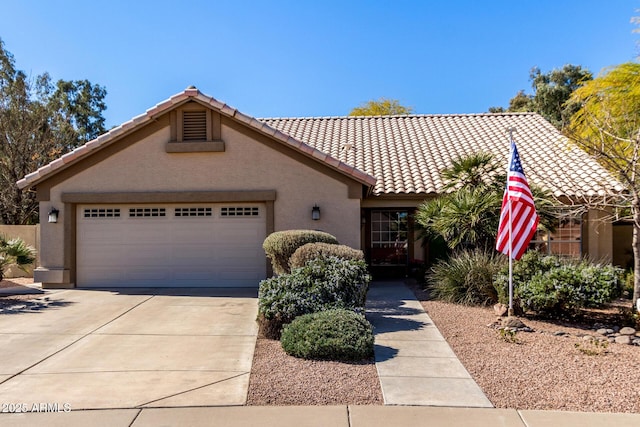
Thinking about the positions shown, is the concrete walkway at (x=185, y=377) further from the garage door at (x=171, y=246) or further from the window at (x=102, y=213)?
the window at (x=102, y=213)

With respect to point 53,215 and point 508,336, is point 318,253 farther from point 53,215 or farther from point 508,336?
point 53,215

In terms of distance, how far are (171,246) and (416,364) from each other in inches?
347

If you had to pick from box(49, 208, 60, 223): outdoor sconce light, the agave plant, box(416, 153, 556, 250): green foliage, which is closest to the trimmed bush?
box(416, 153, 556, 250): green foliage

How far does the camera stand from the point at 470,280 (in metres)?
10.9

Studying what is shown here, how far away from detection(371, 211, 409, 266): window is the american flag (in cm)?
632

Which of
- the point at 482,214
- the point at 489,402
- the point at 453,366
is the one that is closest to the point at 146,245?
the point at 482,214

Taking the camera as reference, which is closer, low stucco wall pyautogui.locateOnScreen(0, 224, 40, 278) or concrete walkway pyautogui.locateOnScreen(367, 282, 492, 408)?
concrete walkway pyautogui.locateOnScreen(367, 282, 492, 408)

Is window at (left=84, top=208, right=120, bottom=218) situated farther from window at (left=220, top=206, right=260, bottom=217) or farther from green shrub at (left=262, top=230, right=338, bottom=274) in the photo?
green shrub at (left=262, top=230, right=338, bottom=274)

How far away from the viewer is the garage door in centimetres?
1354

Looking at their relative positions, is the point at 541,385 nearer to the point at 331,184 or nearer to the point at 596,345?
the point at 596,345

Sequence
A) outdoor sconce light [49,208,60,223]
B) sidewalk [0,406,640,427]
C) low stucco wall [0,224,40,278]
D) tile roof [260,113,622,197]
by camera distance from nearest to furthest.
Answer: sidewalk [0,406,640,427], outdoor sconce light [49,208,60,223], tile roof [260,113,622,197], low stucco wall [0,224,40,278]

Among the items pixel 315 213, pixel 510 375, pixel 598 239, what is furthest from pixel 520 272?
pixel 598 239

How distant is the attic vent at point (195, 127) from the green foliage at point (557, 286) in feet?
27.3

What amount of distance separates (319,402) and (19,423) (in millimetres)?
2927
